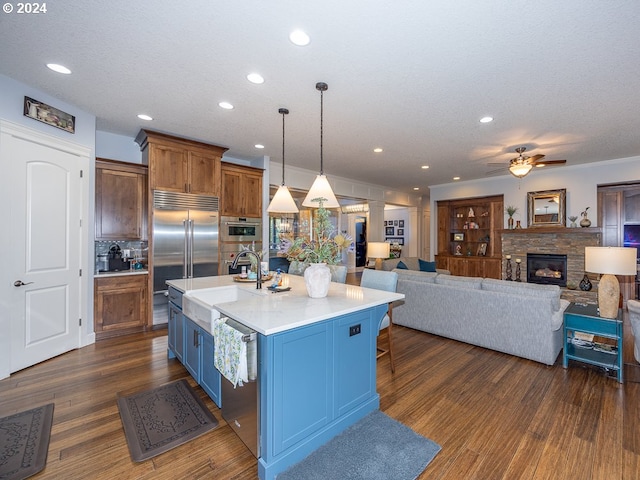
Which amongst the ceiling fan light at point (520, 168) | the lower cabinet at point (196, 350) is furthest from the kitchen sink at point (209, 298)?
the ceiling fan light at point (520, 168)

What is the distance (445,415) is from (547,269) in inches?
244

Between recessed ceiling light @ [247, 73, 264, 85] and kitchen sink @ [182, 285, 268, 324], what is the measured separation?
80.4 inches

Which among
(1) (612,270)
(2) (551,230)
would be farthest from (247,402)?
(2) (551,230)

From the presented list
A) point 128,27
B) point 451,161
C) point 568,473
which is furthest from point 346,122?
point 568,473

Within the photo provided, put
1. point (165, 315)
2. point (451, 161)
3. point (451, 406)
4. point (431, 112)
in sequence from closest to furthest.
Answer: point (451, 406) → point (431, 112) → point (165, 315) → point (451, 161)

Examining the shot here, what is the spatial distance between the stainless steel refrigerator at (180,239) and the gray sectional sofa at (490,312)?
3.15 metres

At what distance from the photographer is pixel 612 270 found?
2.96m

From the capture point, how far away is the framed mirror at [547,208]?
6352 mm

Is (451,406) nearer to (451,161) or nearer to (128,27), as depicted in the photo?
(128,27)

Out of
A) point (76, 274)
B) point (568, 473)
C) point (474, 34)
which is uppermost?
point (474, 34)

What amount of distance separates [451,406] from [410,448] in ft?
2.27

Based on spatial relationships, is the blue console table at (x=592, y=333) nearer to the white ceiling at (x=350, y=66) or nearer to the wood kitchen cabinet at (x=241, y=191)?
the white ceiling at (x=350, y=66)

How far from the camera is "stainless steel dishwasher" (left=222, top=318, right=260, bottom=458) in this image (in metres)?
1.72

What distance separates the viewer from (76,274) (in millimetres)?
3564
